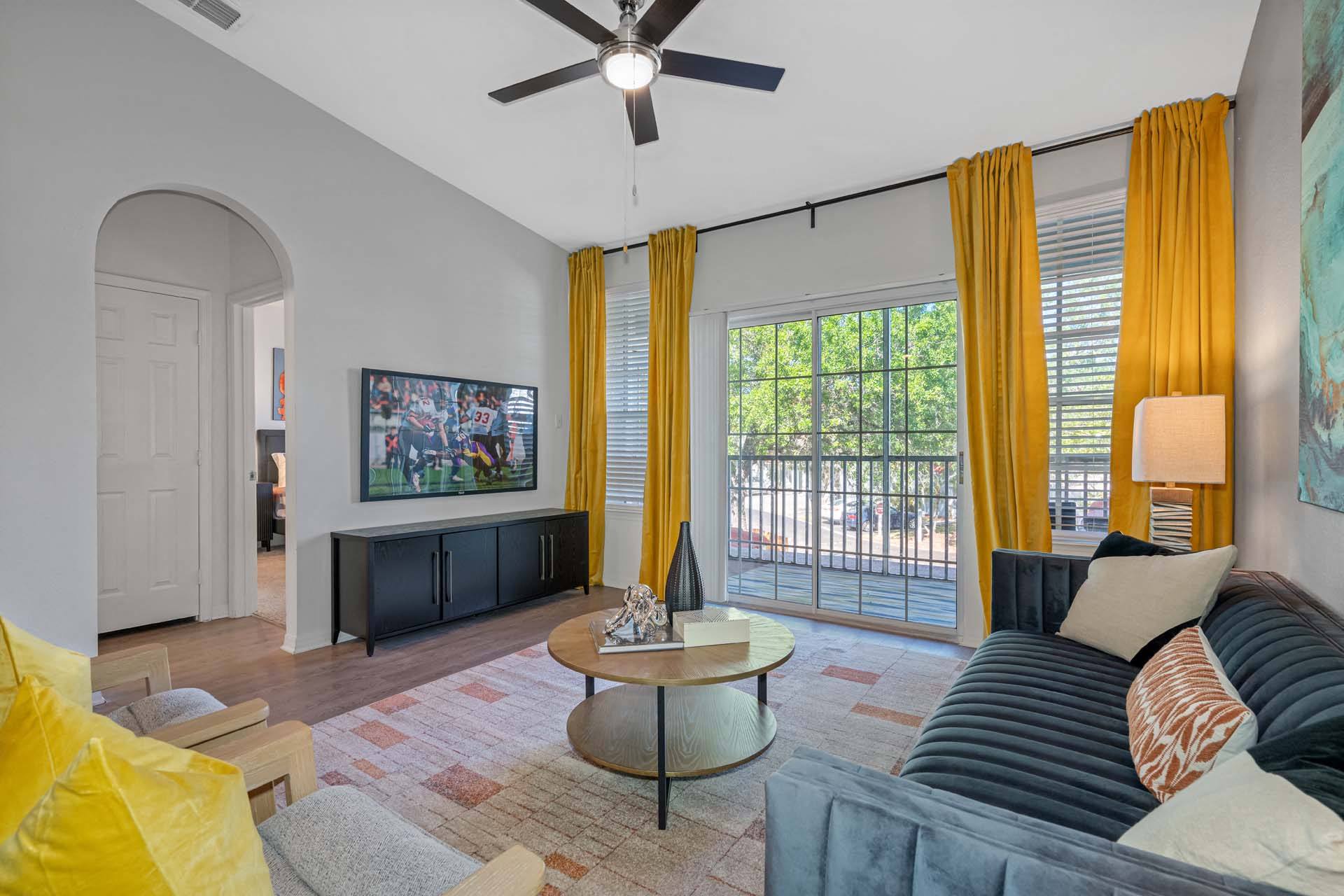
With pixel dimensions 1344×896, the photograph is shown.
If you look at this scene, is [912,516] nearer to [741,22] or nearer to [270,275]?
[741,22]

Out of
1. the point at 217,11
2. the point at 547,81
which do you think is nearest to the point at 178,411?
the point at 217,11

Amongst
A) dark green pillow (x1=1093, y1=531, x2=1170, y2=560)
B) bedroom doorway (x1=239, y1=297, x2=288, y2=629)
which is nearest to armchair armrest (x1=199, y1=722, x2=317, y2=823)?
dark green pillow (x1=1093, y1=531, x2=1170, y2=560)

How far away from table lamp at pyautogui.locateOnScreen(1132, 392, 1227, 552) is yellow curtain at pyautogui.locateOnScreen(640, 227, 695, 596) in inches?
111

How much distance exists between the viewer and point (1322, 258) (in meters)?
1.63

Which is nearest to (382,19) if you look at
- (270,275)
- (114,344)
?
(270,275)

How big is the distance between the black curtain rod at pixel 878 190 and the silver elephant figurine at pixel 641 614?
9.85 ft

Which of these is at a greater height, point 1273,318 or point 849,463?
point 1273,318

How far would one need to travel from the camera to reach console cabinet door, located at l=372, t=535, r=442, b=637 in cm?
365

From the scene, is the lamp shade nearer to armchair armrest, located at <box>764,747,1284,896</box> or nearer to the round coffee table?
the round coffee table

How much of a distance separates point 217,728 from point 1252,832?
6.29 feet

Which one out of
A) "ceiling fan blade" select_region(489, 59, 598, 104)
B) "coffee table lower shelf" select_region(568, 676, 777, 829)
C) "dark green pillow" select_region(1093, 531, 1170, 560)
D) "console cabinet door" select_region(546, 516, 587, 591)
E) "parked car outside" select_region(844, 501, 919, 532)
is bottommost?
"coffee table lower shelf" select_region(568, 676, 777, 829)

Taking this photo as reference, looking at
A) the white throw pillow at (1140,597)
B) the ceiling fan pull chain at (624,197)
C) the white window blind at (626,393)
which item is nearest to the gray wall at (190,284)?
the white window blind at (626,393)

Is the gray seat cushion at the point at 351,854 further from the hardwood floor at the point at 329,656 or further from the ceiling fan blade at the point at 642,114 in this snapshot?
the ceiling fan blade at the point at 642,114

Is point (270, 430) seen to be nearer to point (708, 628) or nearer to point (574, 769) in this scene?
point (574, 769)
